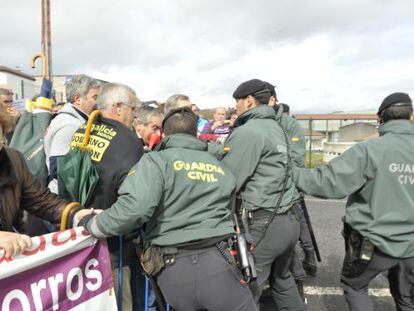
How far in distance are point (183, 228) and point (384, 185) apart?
1381 millimetres

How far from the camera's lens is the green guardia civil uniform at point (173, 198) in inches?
75.2

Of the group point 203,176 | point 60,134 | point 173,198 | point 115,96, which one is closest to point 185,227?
point 173,198

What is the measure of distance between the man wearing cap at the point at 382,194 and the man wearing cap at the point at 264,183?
26 cm

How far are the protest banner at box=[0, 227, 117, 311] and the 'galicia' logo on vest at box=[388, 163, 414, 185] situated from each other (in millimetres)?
1922

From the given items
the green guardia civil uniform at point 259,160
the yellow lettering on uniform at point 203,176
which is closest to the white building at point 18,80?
the green guardia civil uniform at point 259,160

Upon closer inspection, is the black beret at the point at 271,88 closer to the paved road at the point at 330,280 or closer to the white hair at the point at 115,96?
the white hair at the point at 115,96

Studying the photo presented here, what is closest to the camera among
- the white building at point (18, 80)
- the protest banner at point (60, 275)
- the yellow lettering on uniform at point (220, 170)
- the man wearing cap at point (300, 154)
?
the protest banner at point (60, 275)

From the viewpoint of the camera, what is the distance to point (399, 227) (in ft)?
7.93

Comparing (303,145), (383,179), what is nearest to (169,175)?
(383,179)

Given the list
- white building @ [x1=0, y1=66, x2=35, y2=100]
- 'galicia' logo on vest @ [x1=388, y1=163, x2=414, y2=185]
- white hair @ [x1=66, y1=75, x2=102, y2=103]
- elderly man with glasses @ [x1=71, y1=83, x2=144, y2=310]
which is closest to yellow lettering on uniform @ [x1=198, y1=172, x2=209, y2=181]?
Answer: elderly man with glasses @ [x1=71, y1=83, x2=144, y2=310]

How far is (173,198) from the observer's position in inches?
78.6

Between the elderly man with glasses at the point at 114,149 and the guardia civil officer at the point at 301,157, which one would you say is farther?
the guardia civil officer at the point at 301,157

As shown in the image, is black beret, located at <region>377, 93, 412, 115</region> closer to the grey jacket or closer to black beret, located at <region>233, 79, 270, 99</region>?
black beret, located at <region>233, 79, 270, 99</region>

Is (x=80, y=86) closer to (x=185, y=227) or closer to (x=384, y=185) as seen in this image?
(x=185, y=227)
